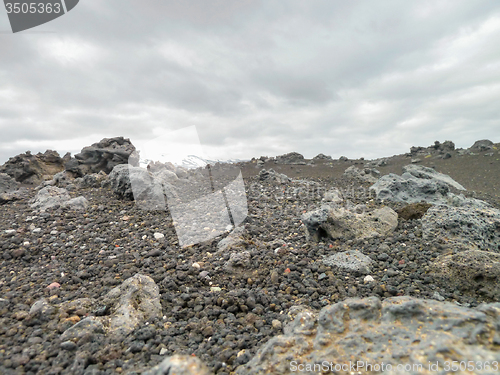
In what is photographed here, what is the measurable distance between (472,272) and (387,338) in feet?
9.92

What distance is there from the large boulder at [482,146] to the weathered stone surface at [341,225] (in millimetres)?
28726

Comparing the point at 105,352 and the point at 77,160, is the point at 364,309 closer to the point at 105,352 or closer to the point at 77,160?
the point at 105,352

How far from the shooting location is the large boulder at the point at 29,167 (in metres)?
16.3

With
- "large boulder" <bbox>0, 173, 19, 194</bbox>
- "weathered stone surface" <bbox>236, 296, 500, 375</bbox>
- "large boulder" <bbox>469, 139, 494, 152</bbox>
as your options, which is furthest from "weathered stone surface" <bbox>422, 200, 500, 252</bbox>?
"large boulder" <bbox>469, 139, 494, 152</bbox>

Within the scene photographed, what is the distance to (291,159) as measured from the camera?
1073 inches

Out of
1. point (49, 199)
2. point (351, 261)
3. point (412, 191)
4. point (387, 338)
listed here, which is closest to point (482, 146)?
point (412, 191)

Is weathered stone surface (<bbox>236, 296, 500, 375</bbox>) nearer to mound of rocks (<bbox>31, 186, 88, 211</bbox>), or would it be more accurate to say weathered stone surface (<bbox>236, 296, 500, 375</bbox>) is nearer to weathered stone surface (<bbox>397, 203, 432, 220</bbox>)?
weathered stone surface (<bbox>397, 203, 432, 220</bbox>)

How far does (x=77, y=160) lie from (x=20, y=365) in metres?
15.1

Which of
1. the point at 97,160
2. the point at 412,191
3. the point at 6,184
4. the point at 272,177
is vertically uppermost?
the point at 97,160

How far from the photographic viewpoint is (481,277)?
415 cm

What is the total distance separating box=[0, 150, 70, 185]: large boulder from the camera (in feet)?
53.5

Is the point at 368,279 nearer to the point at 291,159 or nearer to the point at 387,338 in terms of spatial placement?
the point at 387,338

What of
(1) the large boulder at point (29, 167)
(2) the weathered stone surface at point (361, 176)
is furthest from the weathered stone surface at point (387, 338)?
(1) the large boulder at point (29, 167)

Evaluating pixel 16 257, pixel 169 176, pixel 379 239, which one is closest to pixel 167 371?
pixel 379 239
